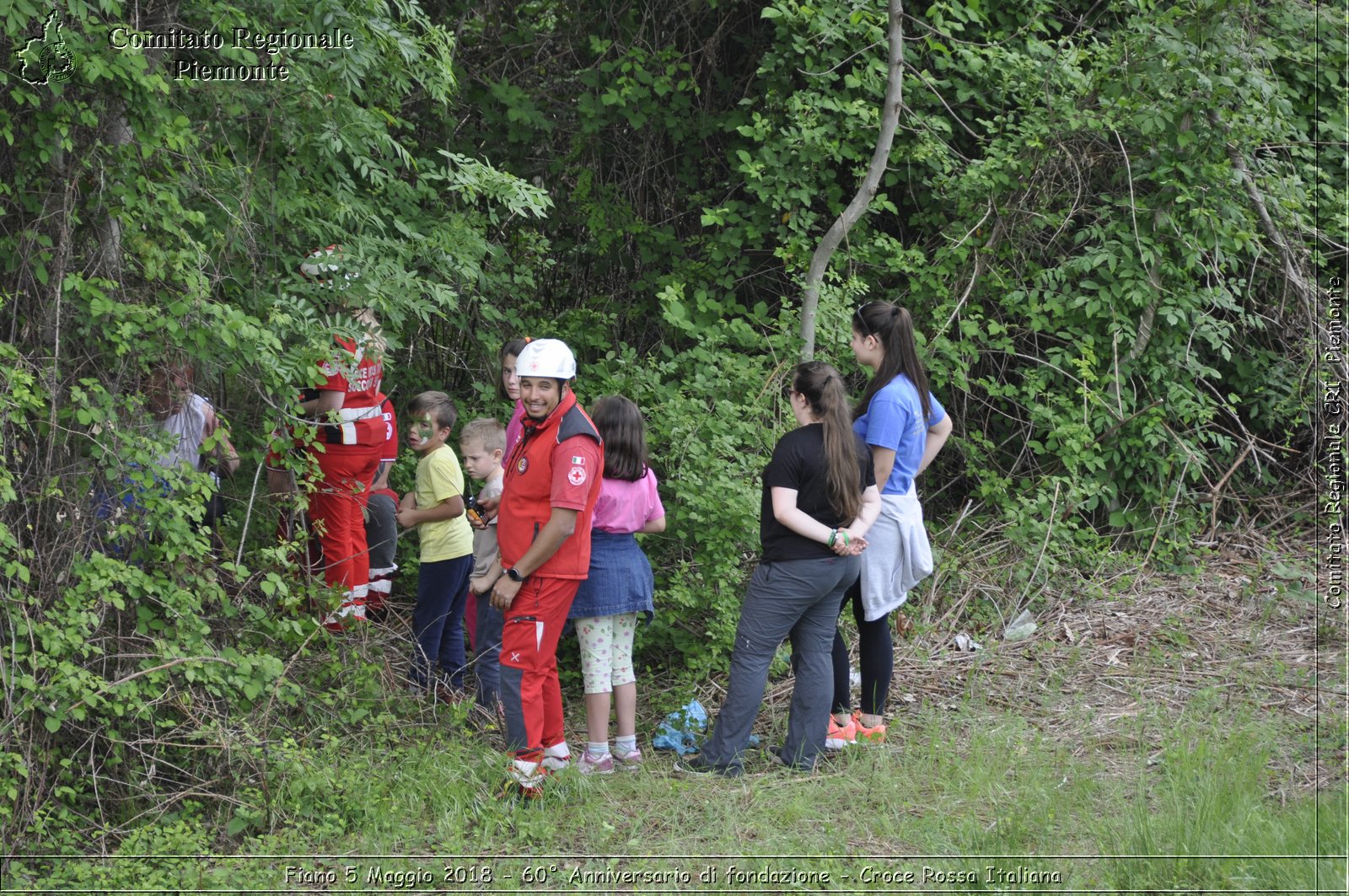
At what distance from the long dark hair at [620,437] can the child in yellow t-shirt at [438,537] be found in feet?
3.22

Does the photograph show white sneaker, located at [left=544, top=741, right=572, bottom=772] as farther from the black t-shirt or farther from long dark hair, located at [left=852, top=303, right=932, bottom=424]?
long dark hair, located at [left=852, top=303, right=932, bottom=424]

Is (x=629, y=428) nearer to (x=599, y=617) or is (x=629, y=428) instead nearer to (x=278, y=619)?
(x=599, y=617)

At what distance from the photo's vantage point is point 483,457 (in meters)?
5.56

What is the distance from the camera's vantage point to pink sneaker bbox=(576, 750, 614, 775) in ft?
Result: 16.3

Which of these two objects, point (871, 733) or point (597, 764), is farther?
point (871, 733)

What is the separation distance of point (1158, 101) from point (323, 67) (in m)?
5.17

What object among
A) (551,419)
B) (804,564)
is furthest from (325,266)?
(804,564)

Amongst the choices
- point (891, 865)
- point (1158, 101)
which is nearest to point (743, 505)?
Result: point (891, 865)

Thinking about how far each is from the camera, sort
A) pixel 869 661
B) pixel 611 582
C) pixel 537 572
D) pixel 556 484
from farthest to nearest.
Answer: pixel 869 661
pixel 611 582
pixel 537 572
pixel 556 484

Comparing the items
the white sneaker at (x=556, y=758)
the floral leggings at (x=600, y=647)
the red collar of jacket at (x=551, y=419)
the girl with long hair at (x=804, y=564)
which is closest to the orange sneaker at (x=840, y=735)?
the girl with long hair at (x=804, y=564)

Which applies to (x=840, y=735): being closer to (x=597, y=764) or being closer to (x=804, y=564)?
(x=804, y=564)

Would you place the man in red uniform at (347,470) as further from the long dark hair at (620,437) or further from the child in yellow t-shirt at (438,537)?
the long dark hair at (620,437)

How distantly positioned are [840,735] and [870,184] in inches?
136

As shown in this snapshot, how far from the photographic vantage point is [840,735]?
5301 mm
